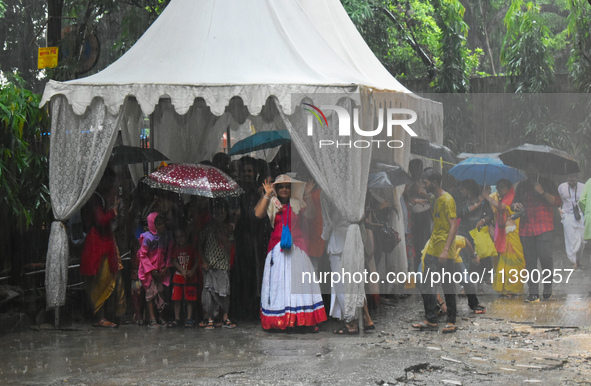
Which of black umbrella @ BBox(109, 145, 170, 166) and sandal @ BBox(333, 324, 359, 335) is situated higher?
black umbrella @ BBox(109, 145, 170, 166)

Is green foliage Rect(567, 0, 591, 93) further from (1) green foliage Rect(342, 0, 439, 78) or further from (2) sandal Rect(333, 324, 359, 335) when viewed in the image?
(2) sandal Rect(333, 324, 359, 335)

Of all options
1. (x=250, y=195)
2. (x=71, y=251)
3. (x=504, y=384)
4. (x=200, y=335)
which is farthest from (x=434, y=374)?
(x=71, y=251)

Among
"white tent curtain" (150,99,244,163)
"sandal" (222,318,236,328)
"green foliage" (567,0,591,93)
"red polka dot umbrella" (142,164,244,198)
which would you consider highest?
"green foliage" (567,0,591,93)

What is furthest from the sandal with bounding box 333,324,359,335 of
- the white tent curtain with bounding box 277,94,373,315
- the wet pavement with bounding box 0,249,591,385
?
the white tent curtain with bounding box 277,94,373,315

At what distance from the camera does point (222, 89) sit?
7934mm

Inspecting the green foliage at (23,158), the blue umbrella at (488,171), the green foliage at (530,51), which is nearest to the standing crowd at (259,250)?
the blue umbrella at (488,171)

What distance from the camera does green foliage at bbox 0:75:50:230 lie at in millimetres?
8156

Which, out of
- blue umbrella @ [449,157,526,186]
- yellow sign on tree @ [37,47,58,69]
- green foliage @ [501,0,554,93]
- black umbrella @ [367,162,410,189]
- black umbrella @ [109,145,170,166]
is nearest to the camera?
black umbrella @ [367,162,410,189]

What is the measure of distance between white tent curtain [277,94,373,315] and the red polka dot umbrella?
92 centimetres

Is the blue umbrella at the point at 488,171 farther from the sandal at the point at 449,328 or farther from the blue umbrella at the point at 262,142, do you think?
the sandal at the point at 449,328

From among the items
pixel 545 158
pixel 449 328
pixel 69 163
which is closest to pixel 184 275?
pixel 69 163

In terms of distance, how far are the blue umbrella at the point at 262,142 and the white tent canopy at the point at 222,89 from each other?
160 centimetres

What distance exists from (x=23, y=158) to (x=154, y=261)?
1.91 metres

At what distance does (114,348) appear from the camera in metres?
7.23
